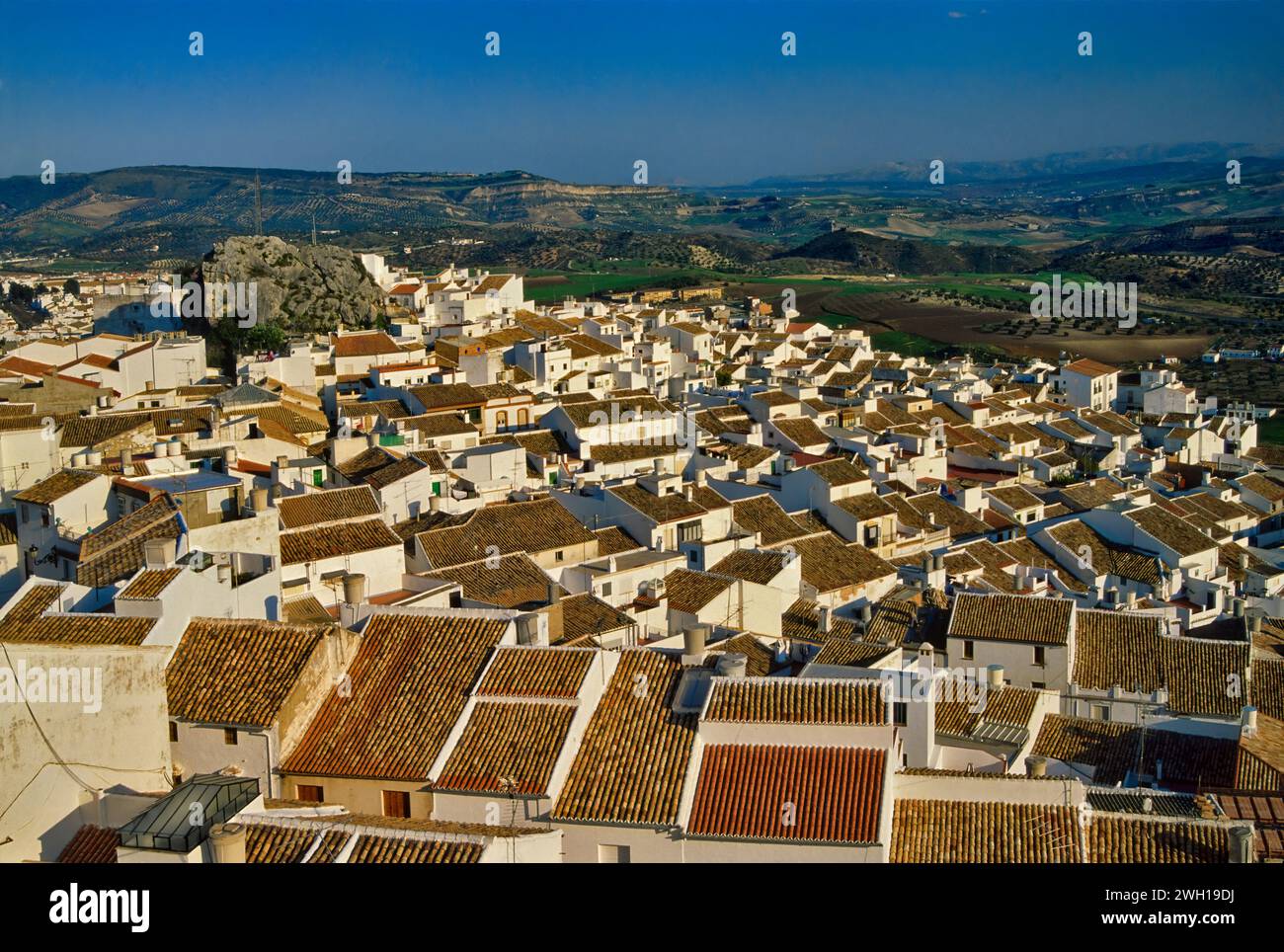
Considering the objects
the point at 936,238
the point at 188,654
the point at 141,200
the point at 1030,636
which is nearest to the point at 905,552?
the point at 1030,636

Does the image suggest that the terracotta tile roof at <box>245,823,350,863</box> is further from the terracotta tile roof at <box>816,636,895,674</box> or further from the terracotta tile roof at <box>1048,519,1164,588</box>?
the terracotta tile roof at <box>1048,519,1164,588</box>

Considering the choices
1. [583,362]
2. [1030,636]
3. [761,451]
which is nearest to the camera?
[1030,636]

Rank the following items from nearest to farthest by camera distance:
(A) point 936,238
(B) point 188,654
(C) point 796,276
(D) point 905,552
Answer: (B) point 188,654 < (D) point 905,552 < (C) point 796,276 < (A) point 936,238

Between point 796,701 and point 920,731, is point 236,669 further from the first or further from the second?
point 920,731
